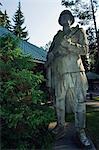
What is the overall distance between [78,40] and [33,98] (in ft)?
5.29

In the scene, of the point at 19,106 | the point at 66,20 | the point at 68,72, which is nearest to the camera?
the point at 19,106

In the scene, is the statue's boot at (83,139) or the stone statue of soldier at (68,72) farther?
the stone statue of soldier at (68,72)

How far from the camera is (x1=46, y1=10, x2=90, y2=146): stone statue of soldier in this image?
5.27 meters

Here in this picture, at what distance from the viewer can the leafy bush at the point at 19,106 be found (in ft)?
13.6

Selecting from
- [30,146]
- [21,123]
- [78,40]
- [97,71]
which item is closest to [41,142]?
[30,146]

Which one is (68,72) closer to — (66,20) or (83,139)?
(66,20)

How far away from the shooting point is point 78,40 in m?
5.38

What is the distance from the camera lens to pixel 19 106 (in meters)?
4.27

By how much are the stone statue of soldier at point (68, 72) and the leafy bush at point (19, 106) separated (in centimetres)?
84

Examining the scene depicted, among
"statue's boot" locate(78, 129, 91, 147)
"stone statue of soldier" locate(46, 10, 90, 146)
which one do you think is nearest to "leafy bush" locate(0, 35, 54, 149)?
"statue's boot" locate(78, 129, 91, 147)

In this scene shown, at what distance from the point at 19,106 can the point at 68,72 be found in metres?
1.41

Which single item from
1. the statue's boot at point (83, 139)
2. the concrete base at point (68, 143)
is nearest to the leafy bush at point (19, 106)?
the concrete base at point (68, 143)

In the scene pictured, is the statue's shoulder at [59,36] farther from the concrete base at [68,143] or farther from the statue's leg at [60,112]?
the concrete base at [68,143]

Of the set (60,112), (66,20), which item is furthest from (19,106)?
(66,20)
